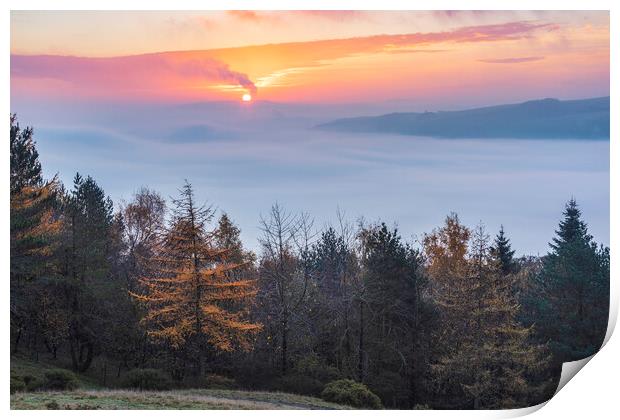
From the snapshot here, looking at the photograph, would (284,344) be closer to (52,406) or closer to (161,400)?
(161,400)

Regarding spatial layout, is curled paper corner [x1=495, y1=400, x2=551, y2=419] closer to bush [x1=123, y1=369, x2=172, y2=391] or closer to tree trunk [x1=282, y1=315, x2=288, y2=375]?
tree trunk [x1=282, y1=315, x2=288, y2=375]

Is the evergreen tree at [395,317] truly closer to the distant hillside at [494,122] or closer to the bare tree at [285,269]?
the bare tree at [285,269]

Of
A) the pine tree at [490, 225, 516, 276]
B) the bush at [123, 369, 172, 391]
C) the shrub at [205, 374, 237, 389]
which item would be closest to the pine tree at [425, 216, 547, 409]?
the pine tree at [490, 225, 516, 276]

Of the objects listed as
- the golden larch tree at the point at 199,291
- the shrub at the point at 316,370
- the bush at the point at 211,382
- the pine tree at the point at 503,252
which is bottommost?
the bush at the point at 211,382

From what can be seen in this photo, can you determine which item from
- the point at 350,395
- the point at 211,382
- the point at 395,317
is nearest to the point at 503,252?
the point at 395,317
